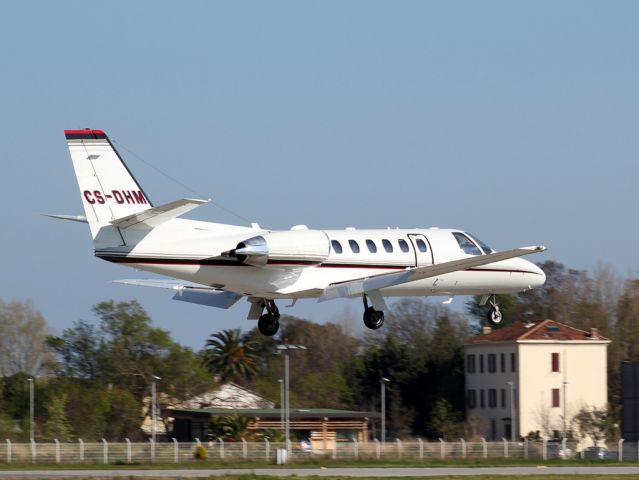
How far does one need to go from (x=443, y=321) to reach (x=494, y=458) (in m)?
45.5

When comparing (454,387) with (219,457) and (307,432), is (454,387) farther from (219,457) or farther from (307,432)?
(219,457)

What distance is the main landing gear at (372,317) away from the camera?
4322 cm

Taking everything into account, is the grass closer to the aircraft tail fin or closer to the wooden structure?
the aircraft tail fin

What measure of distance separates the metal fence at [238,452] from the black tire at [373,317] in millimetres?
12139

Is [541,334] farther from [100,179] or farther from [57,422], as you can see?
[100,179]

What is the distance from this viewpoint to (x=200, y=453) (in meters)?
55.6

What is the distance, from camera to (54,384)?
9281cm

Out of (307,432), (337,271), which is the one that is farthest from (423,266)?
(307,432)

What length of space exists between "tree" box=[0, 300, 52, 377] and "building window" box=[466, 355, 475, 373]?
33458 millimetres

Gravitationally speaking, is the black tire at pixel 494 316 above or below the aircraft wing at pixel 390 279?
below

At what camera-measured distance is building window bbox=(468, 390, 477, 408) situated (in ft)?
302

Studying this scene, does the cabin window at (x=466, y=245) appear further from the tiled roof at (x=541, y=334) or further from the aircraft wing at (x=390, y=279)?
the tiled roof at (x=541, y=334)

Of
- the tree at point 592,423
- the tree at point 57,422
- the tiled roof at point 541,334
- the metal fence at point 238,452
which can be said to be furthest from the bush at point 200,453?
the tiled roof at point 541,334

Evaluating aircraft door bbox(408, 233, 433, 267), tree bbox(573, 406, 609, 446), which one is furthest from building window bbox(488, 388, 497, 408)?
aircraft door bbox(408, 233, 433, 267)
